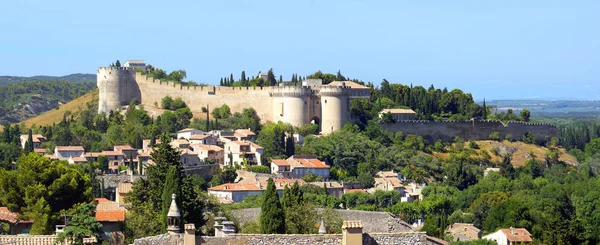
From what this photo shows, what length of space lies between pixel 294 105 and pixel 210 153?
36.9 feet

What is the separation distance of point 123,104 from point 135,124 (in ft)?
30.4

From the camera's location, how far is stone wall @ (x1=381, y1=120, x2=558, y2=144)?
8562cm

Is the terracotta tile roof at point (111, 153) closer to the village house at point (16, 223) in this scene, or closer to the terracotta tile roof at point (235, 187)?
the terracotta tile roof at point (235, 187)

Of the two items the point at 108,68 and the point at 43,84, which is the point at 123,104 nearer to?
the point at 108,68

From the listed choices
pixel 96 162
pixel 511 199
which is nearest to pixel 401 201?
pixel 511 199

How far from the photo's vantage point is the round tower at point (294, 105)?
258 feet

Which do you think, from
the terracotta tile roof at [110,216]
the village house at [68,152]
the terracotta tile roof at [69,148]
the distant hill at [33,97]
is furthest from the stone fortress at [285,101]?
the distant hill at [33,97]

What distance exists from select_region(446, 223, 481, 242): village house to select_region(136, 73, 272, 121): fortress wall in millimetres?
29781

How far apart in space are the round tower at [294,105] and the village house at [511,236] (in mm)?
29281

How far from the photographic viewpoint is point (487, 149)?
8869 cm

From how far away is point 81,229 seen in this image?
2478 cm

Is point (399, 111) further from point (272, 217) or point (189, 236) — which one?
point (189, 236)

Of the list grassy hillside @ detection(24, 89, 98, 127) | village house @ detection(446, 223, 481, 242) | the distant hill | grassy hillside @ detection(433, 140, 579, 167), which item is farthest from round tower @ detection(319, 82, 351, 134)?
the distant hill

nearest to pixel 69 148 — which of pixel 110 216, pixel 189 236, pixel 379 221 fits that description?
pixel 110 216
